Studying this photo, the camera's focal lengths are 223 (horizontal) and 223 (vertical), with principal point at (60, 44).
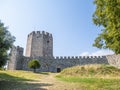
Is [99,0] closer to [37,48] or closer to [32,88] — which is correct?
[32,88]

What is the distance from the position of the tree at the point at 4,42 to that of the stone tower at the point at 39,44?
103ft

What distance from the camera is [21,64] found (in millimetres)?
45656

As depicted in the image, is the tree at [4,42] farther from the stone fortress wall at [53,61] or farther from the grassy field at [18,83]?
the stone fortress wall at [53,61]

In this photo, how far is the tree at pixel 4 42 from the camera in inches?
731

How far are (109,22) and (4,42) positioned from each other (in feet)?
29.6

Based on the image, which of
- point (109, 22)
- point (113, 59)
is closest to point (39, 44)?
A: point (113, 59)

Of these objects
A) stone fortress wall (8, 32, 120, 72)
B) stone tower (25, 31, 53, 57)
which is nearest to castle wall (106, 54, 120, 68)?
stone fortress wall (8, 32, 120, 72)

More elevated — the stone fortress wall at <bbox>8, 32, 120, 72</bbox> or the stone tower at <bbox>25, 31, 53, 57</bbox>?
the stone tower at <bbox>25, 31, 53, 57</bbox>

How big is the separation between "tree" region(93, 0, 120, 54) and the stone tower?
111 ft

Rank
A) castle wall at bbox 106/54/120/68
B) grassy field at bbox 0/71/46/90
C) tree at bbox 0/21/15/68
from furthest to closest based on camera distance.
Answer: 1. castle wall at bbox 106/54/120/68
2. tree at bbox 0/21/15/68
3. grassy field at bbox 0/71/46/90

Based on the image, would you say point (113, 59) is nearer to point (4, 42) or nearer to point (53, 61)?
point (53, 61)

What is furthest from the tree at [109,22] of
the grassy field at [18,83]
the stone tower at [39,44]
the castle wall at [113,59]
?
the stone tower at [39,44]

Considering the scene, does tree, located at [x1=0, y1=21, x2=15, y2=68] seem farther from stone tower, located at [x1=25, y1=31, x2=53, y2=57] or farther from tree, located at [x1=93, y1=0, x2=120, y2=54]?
stone tower, located at [x1=25, y1=31, x2=53, y2=57]

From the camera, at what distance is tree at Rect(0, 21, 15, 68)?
1857 centimetres
